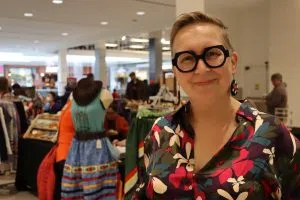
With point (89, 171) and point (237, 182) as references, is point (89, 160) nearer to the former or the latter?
point (89, 171)

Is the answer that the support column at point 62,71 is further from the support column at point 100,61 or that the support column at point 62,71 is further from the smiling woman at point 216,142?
the smiling woman at point 216,142

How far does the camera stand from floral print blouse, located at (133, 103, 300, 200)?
96 centimetres

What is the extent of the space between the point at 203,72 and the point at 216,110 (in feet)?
0.43

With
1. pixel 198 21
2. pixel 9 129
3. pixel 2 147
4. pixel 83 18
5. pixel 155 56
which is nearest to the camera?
pixel 198 21

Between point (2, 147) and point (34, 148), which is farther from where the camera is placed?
point (2, 147)

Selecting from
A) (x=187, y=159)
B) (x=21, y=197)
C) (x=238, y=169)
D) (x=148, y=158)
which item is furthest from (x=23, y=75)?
(x=238, y=169)

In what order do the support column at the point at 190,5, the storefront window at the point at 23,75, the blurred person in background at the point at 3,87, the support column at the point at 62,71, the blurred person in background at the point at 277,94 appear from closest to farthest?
1. the support column at the point at 190,5
2. the blurred person in background at the point at 277,94
3. the blurred person in background at the point at 3,87
4. the support column at the point at 62,71
5. the storefront window at the point at 23,75

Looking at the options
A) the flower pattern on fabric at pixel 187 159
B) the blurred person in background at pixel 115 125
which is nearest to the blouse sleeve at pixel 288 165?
the flower pattern on fabric at pixel 187 159

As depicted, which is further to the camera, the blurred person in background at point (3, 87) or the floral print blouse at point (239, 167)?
the blurred person in background at point (3, 87)

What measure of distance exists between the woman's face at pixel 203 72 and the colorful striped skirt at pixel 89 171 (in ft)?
8.33

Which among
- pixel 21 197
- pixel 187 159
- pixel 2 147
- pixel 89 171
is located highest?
pixel 187 159

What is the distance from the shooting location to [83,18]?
986 centimetres

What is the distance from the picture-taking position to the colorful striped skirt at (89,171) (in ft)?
11.2

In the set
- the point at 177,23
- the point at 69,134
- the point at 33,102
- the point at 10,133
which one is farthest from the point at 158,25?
the point at 177,23
